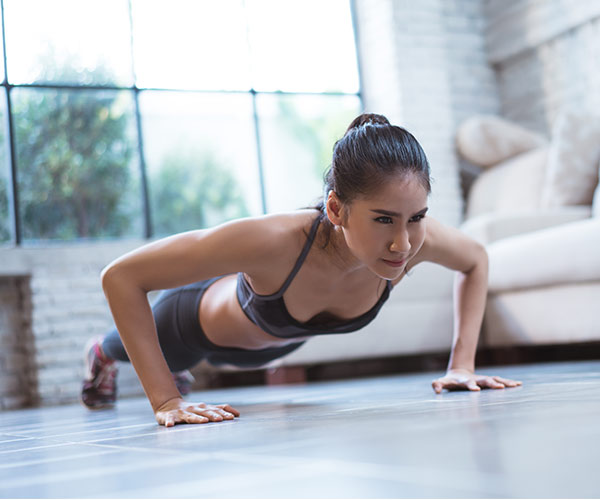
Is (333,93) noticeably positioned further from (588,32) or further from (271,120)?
(588,32)

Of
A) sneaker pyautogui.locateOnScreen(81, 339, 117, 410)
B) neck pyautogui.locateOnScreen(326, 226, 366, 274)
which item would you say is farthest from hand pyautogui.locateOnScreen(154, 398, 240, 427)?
sneaker pyautogui.locateOnScreen(81, 339, 117, 410)

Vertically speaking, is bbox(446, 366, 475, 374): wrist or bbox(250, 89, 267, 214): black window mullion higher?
bbox(250, 89, 267, 214): black window mullion

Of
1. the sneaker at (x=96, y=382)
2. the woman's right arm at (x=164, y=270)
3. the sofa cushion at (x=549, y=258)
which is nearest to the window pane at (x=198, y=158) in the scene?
the sneaker at (x=96, y=382)

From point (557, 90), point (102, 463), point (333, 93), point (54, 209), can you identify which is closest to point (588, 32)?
point (557, 90)

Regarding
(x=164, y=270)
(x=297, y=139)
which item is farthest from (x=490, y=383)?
(x=297, y=139)

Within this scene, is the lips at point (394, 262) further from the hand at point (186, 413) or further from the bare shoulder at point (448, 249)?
the hand at point (186, 413)

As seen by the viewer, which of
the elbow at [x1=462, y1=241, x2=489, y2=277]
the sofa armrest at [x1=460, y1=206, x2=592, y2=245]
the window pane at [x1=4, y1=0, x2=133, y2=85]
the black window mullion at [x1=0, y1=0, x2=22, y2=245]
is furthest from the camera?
the window pane at [x1=4, y1=0, x2=133, y2=85]

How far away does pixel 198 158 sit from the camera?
4859mm

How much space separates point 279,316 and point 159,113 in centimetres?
A: 304

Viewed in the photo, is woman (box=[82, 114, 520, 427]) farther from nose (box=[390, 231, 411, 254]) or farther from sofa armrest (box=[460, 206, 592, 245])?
sofa armrest (box=[460, 206, 592, 245])

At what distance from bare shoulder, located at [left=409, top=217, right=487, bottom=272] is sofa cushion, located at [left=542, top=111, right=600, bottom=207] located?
7.01 feet

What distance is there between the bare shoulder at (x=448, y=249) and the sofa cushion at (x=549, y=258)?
2.59 feet

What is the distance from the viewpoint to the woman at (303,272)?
1.56 m

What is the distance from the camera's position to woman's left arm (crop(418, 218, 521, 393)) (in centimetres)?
190
